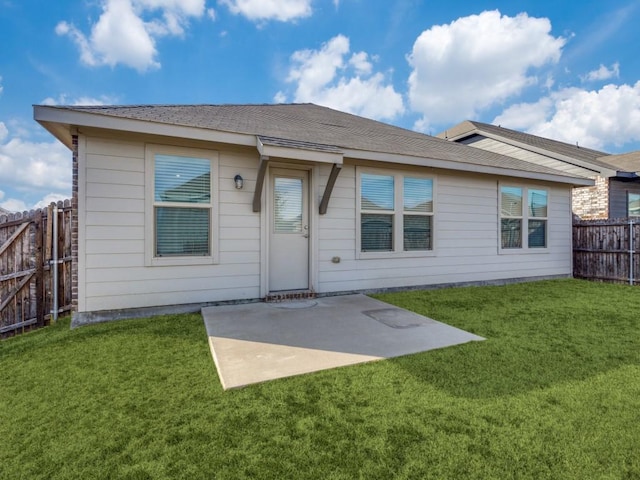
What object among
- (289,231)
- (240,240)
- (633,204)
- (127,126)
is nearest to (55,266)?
(127,126)

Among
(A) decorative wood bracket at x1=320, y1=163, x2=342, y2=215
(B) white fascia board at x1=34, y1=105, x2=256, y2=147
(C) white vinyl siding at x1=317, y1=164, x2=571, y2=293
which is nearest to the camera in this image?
(B) white fascia board at x1=34, y1=105, x2=256, y2=147

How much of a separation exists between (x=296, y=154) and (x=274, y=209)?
108 cm

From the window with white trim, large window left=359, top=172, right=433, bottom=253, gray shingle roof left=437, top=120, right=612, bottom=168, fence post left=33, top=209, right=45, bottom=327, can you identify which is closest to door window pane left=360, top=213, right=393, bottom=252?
large window left=359, top=172, right=433, bottom=253

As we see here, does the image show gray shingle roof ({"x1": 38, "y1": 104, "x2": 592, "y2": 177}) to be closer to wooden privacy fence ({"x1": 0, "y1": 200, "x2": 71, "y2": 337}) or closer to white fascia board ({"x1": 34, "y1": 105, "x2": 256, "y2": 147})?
white fascia board ({"x1": 34, "y1": 105, "x2": 256, "y2": 147})

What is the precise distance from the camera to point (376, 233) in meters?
5.80

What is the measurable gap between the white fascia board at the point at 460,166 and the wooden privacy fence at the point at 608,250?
4.11 feet

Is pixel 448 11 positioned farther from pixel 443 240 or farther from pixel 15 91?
pixel 15 91

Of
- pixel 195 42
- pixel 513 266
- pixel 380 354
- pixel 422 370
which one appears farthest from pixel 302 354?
pixel 195 42

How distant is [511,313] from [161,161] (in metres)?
5.42

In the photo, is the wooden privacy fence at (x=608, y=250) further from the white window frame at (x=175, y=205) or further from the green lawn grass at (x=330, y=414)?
the white window frame at (x=175, y=205)

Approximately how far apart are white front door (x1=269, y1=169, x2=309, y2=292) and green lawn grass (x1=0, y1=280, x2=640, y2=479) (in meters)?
2.07

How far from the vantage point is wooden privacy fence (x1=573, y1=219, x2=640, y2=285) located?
7364 millimetres

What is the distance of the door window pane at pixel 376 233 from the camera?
5703 millimetres

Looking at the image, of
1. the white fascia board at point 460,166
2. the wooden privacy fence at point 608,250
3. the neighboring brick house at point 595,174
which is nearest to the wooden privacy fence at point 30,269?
the white fascia board at point 460,166
